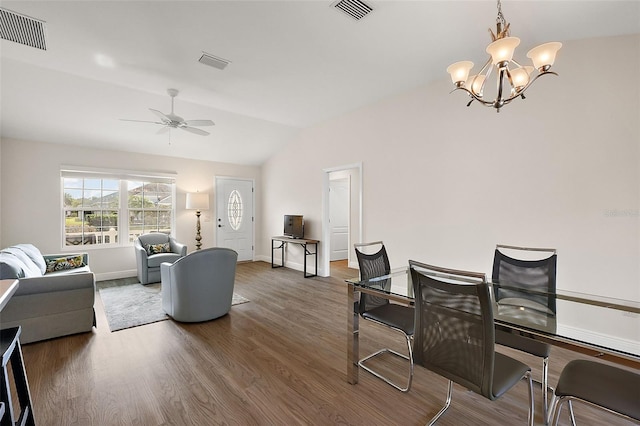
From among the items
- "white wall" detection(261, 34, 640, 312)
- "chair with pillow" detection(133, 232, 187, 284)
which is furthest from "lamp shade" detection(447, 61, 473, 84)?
"chair with pillow" detection(133, 232, 187, 284)

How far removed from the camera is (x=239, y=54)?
3.09 metres

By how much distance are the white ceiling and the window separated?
76cm

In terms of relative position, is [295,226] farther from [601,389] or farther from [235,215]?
[601,389]

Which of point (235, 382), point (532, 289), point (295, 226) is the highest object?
point (295, 226)

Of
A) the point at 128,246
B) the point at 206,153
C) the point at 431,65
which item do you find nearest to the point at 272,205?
the point at 206,153

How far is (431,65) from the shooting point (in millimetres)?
3350

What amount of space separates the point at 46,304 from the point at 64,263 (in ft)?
5.80

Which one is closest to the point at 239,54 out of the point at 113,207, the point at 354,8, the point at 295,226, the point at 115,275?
the point at 354,8

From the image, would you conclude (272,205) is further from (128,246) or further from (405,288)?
(405,288)

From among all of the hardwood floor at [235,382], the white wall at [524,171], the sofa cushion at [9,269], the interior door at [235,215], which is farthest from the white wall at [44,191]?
the white wall at [524,171]

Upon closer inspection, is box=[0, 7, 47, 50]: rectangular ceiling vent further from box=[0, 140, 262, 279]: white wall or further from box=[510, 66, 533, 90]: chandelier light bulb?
box=[510, 66, 533, 90]: chandelier light bulb

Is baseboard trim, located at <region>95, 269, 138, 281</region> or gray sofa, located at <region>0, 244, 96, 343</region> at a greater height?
gray sofa, located at <region>0, 244, 96, 343</region>

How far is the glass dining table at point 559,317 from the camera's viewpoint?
4.13ft

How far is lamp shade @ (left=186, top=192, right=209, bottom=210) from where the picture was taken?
20.1 feet
